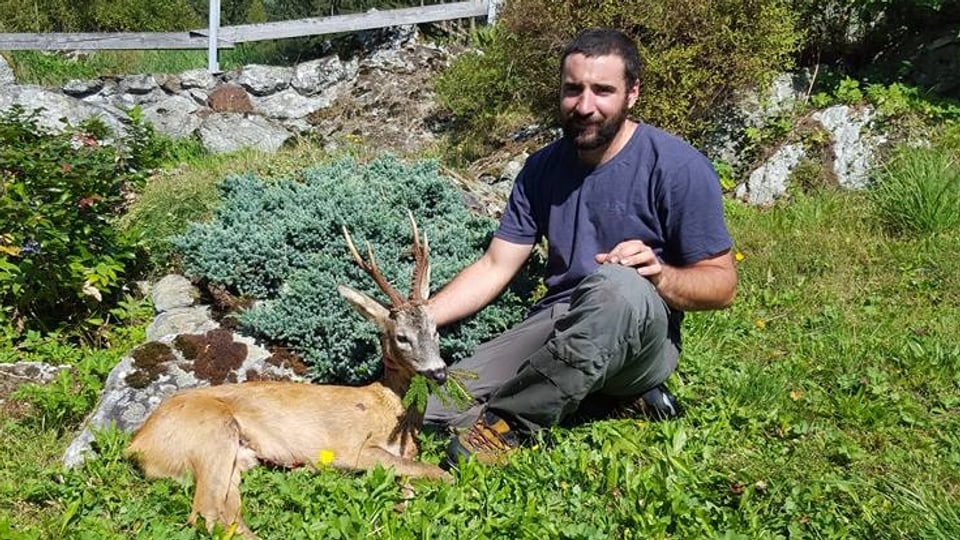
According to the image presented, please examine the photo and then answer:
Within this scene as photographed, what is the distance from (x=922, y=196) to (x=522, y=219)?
134 inches

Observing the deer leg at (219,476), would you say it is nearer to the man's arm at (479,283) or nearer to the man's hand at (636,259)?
the man's arm at (479,283)

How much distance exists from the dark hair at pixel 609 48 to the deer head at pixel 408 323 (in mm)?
1104

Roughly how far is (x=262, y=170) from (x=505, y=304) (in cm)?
262

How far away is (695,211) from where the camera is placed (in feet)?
12.1

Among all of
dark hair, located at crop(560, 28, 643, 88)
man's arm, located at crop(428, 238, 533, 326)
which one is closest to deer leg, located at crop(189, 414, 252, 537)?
man's arm, located at crop(428, 238, 533, 326)

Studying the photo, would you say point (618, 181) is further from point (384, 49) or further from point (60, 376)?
point (384, 49)

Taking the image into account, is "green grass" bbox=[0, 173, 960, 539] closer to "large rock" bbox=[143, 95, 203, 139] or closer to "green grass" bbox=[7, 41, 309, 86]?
"large rock" bbox=[143, 95, 203, 139]

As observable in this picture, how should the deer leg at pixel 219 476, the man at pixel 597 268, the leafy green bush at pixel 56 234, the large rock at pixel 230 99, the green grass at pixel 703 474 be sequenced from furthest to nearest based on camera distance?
the large rock at pixel 230 99
the leafy green bush at pixel 56 234
the man at pixel 597 268
the deer leg at pixel 219 476
the green grass at pixel 703 474

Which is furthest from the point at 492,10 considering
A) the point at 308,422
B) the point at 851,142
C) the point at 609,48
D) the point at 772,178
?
the point at 308,422

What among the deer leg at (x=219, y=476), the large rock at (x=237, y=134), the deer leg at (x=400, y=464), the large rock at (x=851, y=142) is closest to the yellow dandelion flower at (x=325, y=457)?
the deer leg at (x=400, y=464)

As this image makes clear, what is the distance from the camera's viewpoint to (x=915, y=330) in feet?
15.4

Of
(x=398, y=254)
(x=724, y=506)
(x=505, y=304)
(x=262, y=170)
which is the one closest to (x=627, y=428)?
(x=724, y=506)

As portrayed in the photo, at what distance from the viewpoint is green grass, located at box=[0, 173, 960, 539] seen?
300cm

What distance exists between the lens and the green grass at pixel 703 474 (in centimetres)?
300
